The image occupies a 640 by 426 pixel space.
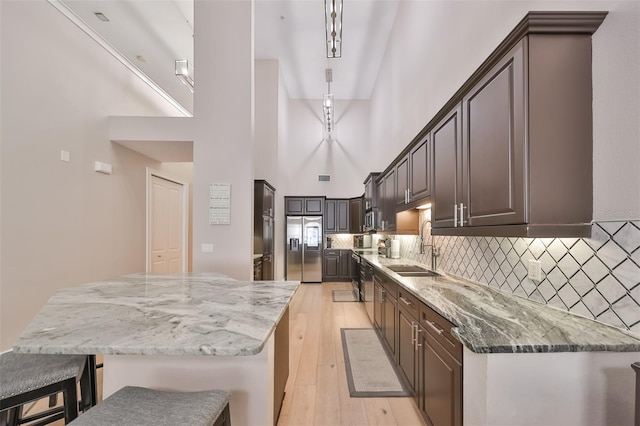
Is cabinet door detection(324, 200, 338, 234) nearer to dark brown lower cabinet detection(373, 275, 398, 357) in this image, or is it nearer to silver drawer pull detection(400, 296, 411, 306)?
dark brown lower cabinet detection(373, 275, 398, 357)

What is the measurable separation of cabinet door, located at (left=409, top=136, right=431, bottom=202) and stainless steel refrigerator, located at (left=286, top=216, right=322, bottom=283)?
4.53 m

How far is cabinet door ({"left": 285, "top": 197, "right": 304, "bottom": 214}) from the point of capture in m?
7.29

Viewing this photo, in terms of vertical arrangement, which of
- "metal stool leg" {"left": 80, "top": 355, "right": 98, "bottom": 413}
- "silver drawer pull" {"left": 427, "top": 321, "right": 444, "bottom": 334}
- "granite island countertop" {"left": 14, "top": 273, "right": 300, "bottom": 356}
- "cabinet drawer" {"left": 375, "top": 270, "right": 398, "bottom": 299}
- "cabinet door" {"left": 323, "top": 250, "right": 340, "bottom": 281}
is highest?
"granite island countertop" {"left": 14, "top": 273, "right": 300, "bottom": 356}

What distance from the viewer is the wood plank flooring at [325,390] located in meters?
2.00

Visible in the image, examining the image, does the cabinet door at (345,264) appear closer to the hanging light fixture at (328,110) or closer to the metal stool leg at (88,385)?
the hanging light fixture at (328,110)

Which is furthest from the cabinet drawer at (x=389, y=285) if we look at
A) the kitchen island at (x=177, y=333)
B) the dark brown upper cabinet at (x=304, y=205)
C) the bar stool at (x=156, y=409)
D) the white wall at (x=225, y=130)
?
the dark brown upper cabinet at (x=304, y=205)

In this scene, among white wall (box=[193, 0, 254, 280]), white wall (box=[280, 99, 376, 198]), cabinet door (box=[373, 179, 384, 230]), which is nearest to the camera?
white wall (box=[193, 0, 254, 280])

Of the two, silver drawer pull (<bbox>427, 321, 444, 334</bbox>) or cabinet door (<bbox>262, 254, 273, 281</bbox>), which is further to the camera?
cabinet door (<bbox>262, 254, 273, 281</bbox>)

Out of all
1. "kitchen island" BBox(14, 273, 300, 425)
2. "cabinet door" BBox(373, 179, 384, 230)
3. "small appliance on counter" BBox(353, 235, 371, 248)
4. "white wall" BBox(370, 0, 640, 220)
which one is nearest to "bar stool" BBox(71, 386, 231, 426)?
"kitchen island" BBox(14, 273, 300, 425)

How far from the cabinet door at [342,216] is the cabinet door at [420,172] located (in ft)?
14.9

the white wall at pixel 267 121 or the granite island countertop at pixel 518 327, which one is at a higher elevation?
the white wall at pixel 267 121

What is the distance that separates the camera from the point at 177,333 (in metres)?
0.98

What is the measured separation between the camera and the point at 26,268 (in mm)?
2617

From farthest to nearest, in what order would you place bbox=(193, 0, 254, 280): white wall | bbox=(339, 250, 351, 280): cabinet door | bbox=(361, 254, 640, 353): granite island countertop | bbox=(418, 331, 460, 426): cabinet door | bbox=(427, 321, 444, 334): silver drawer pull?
1. bbox=(339, 250, 351, 280): cabinet door
2. bbox=(193, 0, 254, 280): white wall
3. bbox=(427, 321, 444, 334): silver drawer pull
4. bbox=(418, 331, 460, 426): cabinet door
5. bbox=(361, 254, 640, 353): granite island countertop
